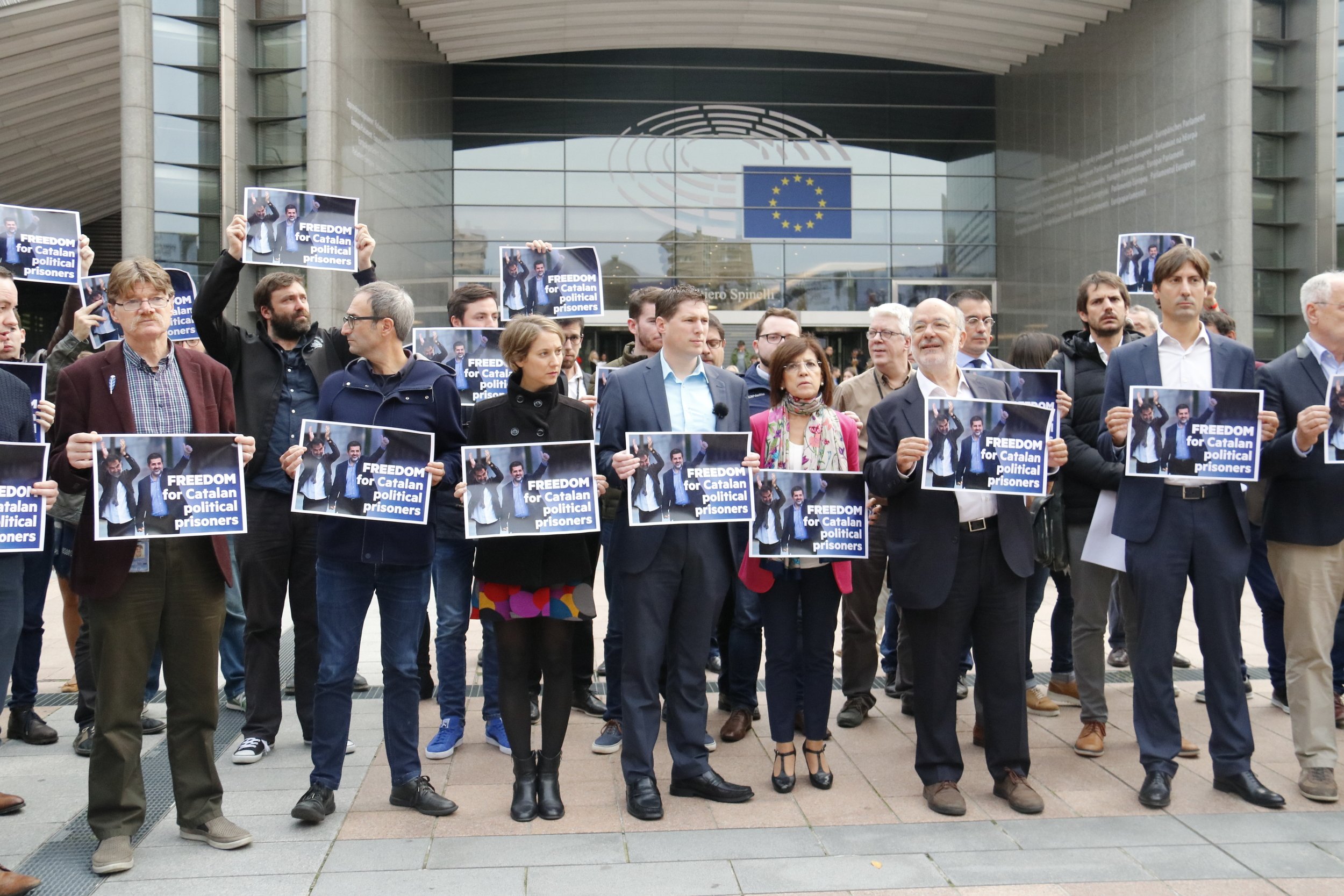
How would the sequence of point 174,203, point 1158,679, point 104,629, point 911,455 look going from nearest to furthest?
1. point 104,629
2. point 911,455
3. point 1158,679
4. point 174,203

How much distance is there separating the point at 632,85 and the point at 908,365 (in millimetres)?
21531

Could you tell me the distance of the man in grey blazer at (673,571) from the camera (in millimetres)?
4770

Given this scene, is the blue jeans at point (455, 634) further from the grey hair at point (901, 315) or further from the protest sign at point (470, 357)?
the grey hair at point (901, 315)

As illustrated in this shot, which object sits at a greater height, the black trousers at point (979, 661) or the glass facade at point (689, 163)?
the glass facade at point (689, 163)

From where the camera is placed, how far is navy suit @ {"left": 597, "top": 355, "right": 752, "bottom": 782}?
4770mm

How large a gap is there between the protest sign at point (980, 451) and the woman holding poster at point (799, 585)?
1.88ft

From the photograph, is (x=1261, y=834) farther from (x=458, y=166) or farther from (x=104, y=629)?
(x=458, y=166)

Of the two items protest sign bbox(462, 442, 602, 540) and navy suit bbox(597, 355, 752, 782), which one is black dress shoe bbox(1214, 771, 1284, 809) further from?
protest sign bbox(462, 442, 602, 540)

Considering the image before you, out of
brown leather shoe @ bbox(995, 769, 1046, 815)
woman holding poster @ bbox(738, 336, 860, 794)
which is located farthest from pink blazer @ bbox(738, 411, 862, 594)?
brown leather shoe @ bbox(995, 769, 1046, 815)

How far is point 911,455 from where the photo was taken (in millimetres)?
4555

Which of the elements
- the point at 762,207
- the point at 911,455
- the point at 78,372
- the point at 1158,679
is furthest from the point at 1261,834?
the point at 762,207

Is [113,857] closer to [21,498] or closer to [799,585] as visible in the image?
[21,498]

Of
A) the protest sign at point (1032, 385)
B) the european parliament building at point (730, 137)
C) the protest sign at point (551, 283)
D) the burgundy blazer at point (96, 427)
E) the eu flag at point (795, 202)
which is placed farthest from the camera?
the eu flag at point (795, 202)

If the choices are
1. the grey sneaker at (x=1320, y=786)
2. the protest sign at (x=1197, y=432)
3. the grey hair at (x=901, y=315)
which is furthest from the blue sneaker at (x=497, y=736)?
the grey sneaker at (x=1320, y=786)
